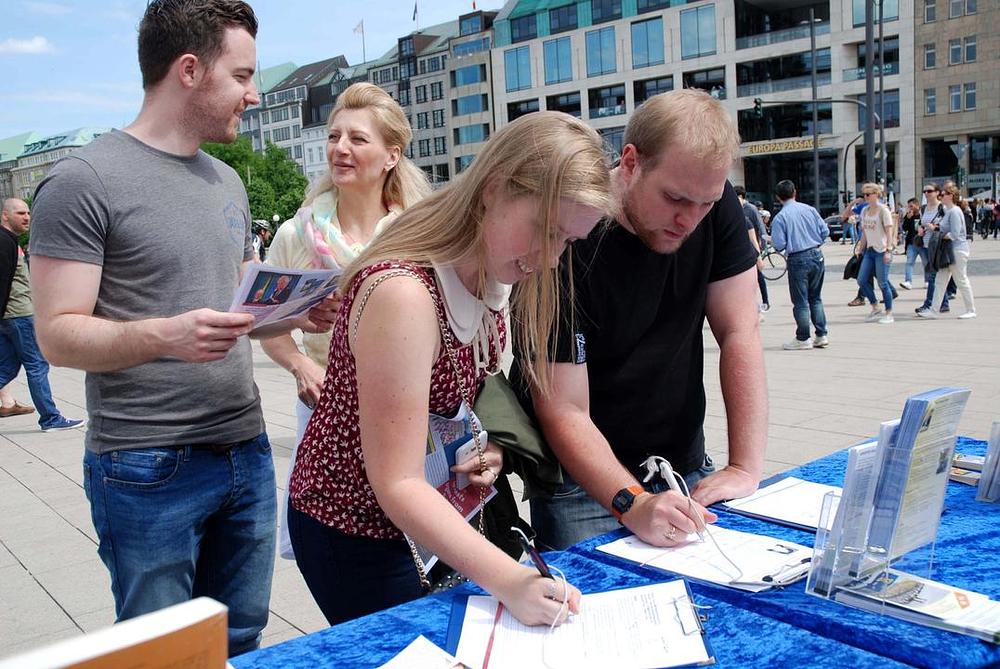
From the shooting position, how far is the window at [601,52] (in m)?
53.4

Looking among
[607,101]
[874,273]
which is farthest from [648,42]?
[874,273]

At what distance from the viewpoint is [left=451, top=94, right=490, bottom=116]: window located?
67.4 meters

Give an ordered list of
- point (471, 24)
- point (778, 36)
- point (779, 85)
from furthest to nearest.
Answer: point (471, 24)
point (779, 85)
point (778, 36)

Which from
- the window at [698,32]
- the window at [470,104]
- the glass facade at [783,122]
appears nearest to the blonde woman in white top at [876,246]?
the glass facade at [783,122]

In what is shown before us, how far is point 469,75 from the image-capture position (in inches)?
2667

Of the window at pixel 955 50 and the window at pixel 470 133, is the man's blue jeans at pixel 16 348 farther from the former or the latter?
the window at pixel 470 133

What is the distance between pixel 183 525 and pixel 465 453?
30.5 inches

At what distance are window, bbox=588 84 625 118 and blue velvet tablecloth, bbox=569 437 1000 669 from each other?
53.4 m

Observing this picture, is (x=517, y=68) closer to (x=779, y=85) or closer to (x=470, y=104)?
(x=470, y=104)

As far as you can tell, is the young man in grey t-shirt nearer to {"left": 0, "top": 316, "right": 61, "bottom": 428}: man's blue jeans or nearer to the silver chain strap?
the silver chain strap

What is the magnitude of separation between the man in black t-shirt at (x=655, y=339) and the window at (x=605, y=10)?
54553 millimetres

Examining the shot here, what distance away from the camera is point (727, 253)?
2.49 metres


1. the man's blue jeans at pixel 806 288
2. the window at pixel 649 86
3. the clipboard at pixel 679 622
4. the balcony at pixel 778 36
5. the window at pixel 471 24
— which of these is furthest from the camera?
the window at pixel 471 24

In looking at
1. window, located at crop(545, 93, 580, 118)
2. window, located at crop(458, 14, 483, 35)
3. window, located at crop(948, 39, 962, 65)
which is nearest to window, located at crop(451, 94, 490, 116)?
window, located at crop(458, 14, 483, 35)
